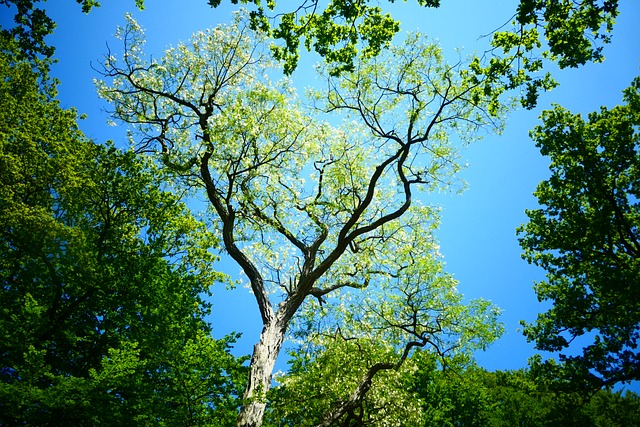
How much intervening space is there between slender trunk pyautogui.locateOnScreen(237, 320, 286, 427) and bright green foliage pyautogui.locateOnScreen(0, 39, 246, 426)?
0.36m

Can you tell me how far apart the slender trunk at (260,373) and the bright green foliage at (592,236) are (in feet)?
36.9

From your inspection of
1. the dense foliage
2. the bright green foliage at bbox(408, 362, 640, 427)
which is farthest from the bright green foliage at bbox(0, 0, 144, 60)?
the bright green foliage at bbox(408, 362, 640, 427)

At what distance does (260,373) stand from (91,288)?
8.01 metres

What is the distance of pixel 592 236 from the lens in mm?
13984

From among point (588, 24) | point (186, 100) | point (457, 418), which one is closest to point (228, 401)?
point (186, 100)

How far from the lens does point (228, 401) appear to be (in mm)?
8664

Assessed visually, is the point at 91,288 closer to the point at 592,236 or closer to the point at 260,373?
the point at 260,373

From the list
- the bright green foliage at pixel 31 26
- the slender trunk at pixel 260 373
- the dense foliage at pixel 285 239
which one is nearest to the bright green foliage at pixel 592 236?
the dense foliage at pixel 285 239

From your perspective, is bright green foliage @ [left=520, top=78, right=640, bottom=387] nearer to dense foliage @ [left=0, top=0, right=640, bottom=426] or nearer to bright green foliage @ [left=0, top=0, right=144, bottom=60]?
dense foliage @ [left=0, top=0, right=640, bottom=426]

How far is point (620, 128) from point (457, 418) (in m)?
20.2

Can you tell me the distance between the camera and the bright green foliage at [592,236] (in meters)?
13.5

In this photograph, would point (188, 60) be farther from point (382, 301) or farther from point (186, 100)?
point (382, 301)

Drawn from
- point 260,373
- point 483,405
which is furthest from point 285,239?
point 483,405

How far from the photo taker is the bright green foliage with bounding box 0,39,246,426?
28.3 feet
